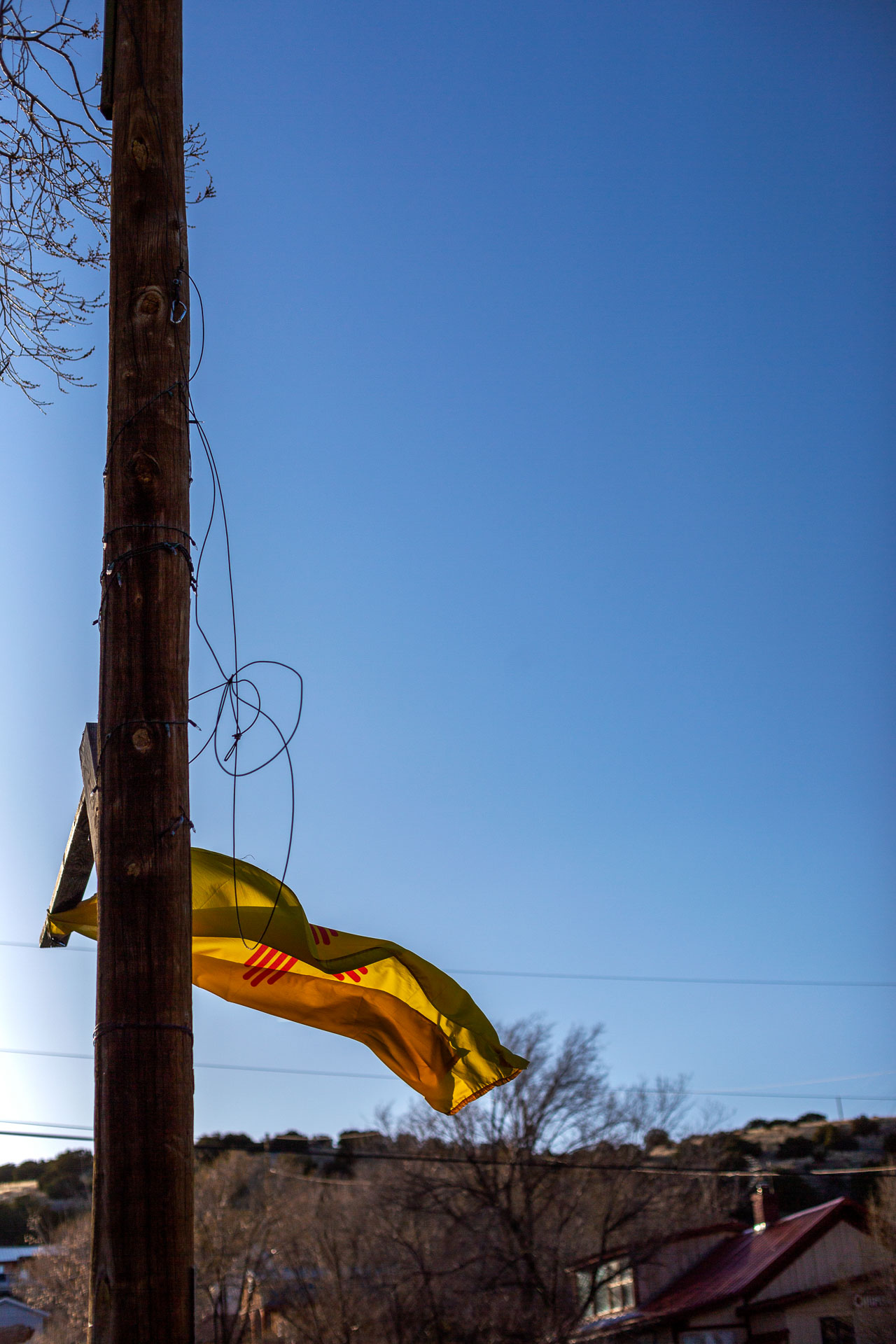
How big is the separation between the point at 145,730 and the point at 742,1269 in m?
29.5

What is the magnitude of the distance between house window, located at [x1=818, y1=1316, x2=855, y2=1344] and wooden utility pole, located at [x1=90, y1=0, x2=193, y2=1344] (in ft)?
94.6

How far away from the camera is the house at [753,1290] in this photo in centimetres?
2602

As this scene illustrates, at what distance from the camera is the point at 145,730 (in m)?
2.86

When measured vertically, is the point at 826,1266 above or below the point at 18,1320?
above

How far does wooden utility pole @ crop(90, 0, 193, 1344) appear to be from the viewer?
2463mm

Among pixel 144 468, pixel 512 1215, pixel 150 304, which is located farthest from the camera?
pixel 512 1215

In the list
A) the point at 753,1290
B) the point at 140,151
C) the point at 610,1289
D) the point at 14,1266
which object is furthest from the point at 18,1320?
the point at 140,151

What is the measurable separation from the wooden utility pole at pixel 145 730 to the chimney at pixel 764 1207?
30256mm

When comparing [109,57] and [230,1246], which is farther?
[230,1246]

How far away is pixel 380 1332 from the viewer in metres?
25.6

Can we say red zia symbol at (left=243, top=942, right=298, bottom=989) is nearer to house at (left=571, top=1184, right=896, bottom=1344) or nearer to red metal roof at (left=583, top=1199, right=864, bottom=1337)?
house at (left=571, top=1184, right=896, bottom=1344)

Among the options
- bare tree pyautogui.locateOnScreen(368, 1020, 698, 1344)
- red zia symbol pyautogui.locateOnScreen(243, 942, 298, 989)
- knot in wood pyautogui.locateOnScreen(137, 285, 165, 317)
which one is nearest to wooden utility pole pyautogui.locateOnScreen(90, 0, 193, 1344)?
knot in wood pyautogui.locateOnScreen(137, 285, 165, 317)

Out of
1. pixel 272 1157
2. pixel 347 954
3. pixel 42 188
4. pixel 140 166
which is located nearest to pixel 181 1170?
pixel 347 954

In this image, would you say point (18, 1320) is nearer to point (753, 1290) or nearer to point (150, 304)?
point (753, 1290)
